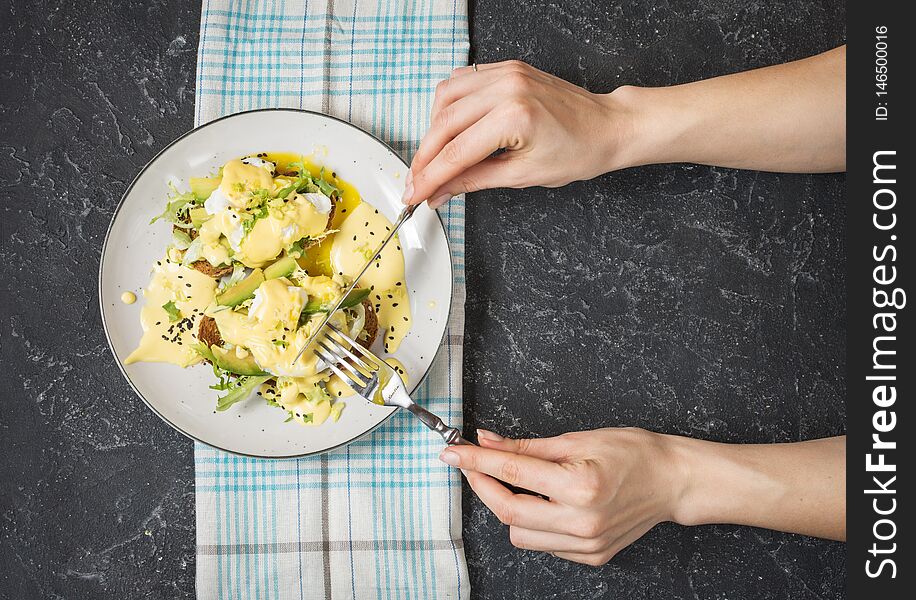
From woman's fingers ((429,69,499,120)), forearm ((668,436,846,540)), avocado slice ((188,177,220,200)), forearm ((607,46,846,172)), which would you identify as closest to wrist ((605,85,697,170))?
forearm ((607,46,846,172))

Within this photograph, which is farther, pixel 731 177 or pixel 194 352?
pixel 731 177

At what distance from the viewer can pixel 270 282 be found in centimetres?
150

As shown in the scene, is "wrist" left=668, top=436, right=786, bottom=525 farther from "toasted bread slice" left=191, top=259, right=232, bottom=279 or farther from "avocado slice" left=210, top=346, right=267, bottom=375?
"toasted bread slice" left=191, top=259, right=232, bottom=279

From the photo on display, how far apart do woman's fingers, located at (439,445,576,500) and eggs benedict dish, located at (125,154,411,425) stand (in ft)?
1.11

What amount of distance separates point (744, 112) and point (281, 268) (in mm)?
1026

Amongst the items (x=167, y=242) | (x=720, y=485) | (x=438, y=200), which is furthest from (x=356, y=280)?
(x=720, y=485)

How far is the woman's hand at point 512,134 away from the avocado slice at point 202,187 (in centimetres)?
43

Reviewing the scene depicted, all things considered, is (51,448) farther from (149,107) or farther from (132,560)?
(149,107)

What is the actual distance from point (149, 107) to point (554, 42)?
943 mm

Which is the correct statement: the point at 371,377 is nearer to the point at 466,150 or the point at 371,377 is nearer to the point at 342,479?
the point at 342,479

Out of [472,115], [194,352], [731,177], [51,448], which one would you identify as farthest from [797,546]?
[51,448]

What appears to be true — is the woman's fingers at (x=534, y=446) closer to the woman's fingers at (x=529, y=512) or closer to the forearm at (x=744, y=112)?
the woman's fingers at (x=529, y=512)

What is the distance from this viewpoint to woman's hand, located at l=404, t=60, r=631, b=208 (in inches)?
54.8

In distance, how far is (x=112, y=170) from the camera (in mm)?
1684
